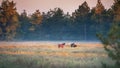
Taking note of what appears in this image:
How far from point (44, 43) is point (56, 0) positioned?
5.65 ft

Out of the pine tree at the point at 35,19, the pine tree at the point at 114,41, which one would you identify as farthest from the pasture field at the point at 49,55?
the pine tree at the point at 114,41

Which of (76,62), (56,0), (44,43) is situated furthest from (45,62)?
(56,0)

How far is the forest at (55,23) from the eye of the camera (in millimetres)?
13359

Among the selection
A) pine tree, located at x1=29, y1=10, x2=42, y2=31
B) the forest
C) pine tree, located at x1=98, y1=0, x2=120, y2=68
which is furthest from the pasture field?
pine tree, located at x1=98, y1=0, x2=120, y2=68

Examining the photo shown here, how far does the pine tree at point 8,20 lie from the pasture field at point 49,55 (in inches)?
14.1

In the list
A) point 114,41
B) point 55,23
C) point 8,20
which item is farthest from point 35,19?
point 114,41

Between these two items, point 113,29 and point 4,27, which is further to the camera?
point 4,27

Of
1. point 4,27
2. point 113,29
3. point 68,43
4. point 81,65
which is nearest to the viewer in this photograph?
point 113,29

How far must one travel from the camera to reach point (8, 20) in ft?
44.5

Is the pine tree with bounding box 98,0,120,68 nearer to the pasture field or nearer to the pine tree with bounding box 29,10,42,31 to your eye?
the pasture field

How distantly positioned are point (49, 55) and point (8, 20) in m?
2.24

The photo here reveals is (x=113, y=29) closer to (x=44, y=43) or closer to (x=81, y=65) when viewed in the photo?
(x=81, y=65)

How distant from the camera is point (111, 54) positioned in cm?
779

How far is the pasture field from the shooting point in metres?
11.1
